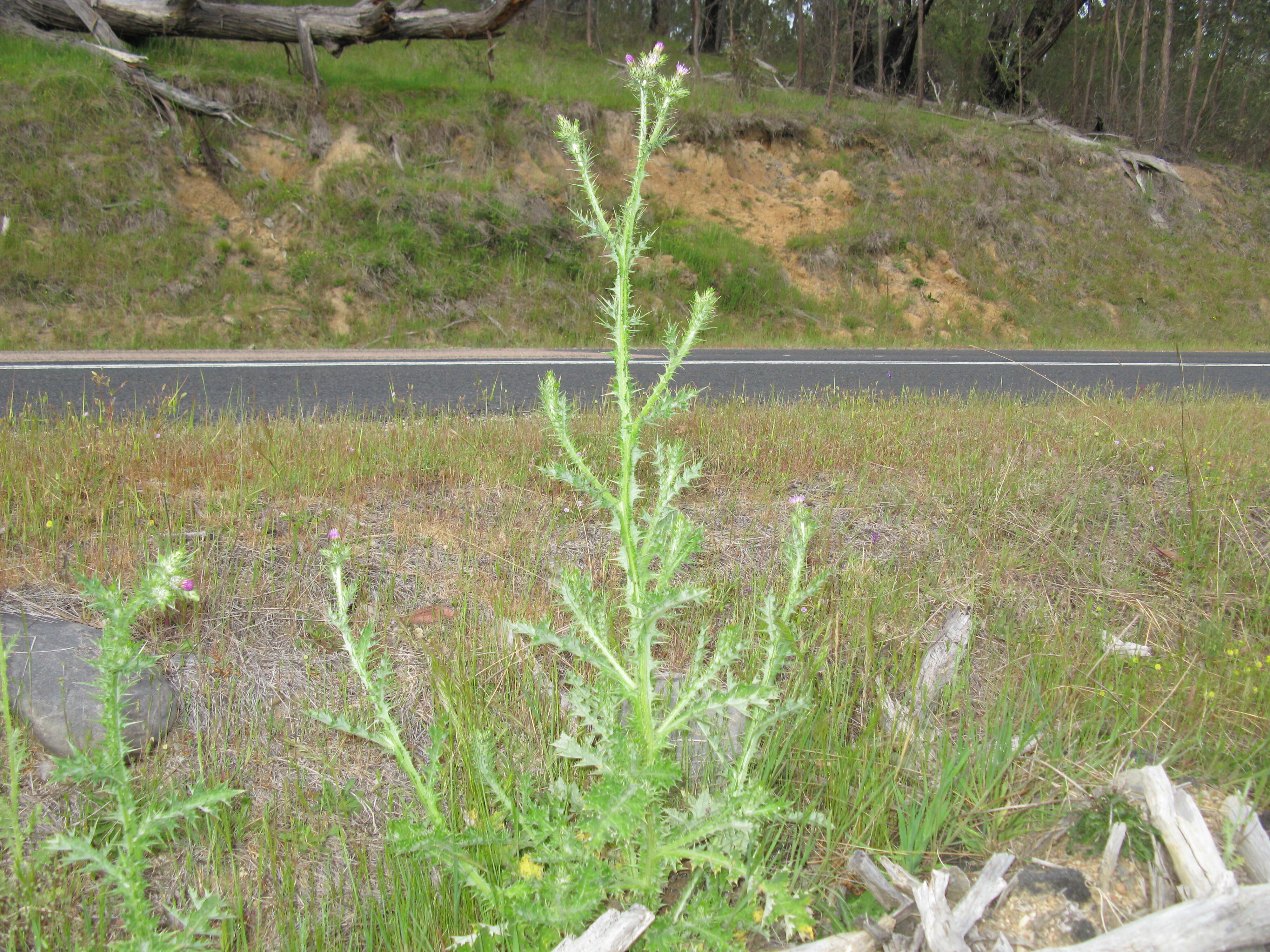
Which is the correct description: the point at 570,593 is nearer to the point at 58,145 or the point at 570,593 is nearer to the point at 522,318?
the point at 522,318

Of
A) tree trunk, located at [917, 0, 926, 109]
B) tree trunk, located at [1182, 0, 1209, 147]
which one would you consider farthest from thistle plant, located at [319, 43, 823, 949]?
tree trunk, located at [1182, 0, 1209, 147]

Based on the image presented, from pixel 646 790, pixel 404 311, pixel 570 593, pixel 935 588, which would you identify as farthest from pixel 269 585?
pixel 404 311

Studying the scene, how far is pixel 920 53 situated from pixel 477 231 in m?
12.2

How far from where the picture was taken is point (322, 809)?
95.1 inches

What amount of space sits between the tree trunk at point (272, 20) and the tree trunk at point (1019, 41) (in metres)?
13.5

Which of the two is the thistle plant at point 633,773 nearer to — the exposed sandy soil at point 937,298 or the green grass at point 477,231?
the green grass at point 477,231

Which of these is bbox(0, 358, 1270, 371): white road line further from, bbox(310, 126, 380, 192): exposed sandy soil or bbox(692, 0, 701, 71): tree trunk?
bbox(692, 0, 701, 71): tree trunk

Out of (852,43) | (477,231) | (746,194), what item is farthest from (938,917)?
(852,43)

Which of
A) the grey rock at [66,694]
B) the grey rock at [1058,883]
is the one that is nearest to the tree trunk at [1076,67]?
the grey rock at [1058,883]

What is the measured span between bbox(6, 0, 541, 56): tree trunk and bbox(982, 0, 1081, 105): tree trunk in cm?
1346

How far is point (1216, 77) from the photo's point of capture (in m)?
21.4

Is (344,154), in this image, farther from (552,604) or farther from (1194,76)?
(1194,76)

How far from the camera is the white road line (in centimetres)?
759

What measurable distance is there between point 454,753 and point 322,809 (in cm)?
42
